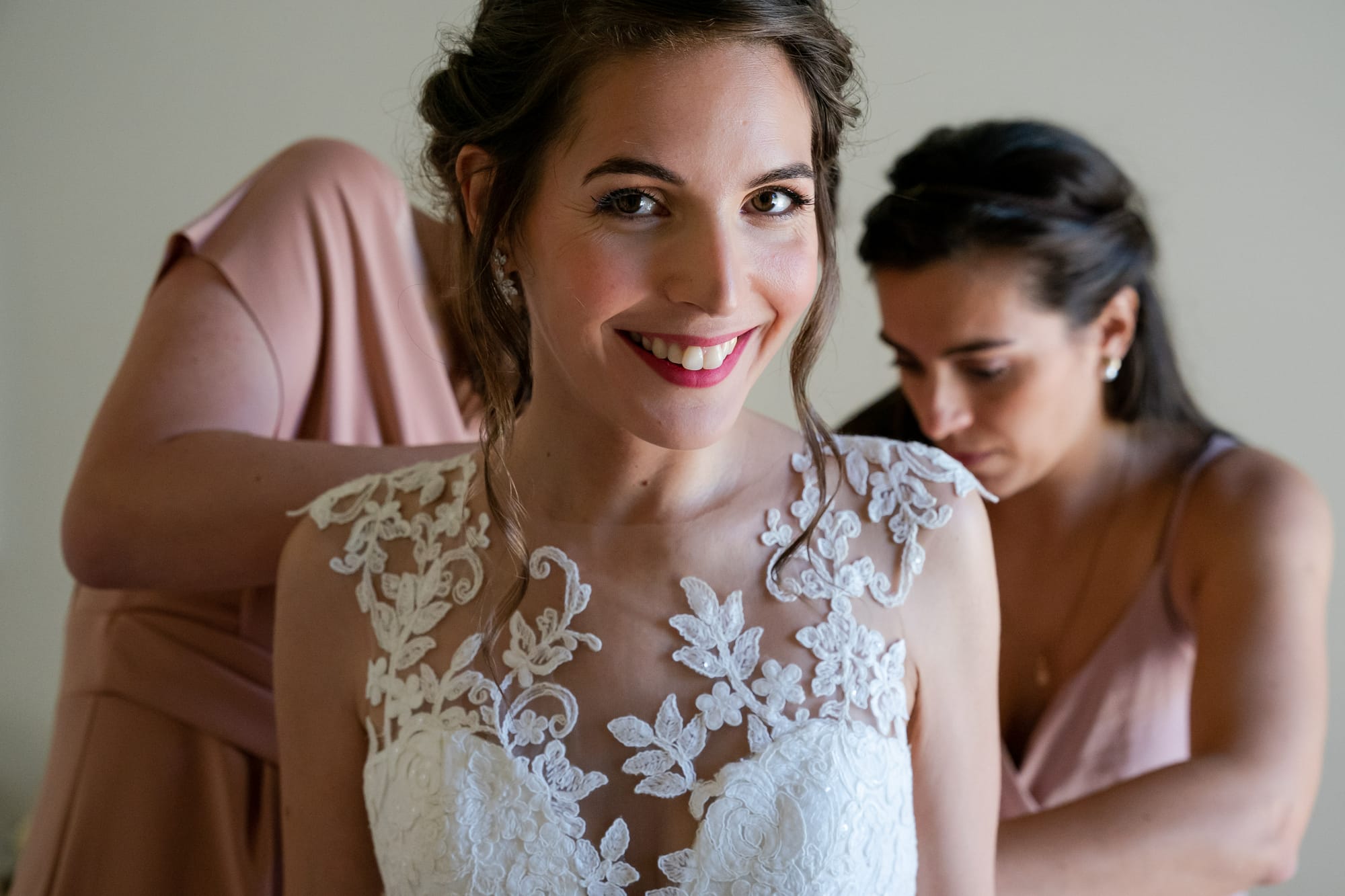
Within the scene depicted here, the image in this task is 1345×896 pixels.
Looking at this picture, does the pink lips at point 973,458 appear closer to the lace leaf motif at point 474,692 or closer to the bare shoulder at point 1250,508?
the bare shoulder at point 1250,508

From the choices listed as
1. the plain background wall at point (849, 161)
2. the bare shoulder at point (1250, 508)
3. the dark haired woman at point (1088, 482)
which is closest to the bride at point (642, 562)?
the dark haired woman at point (1088, 482)

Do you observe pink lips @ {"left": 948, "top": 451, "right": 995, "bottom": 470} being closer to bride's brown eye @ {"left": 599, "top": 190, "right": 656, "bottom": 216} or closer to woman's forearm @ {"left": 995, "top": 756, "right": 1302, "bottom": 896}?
woman's forearm @ {"left": 995, "top": 756, "right": 1302, "bottom": 896}

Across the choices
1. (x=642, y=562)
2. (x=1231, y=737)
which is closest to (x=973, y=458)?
(x=1231, y=737)

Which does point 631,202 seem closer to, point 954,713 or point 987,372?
point 954,713

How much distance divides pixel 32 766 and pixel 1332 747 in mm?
3220

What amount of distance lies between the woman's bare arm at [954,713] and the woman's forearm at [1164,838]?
278 millimetres

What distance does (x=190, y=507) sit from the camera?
1.33m

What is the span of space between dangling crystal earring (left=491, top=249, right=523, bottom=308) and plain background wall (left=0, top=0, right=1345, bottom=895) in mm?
1334

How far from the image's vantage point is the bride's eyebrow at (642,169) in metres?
1.02

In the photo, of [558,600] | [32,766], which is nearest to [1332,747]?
[558,600]

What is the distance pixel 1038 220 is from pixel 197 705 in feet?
4.73

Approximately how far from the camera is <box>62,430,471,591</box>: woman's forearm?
1.34 metres

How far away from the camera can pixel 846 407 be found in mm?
3000

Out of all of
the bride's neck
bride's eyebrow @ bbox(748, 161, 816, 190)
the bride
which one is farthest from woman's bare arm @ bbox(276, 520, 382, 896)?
bride's eyebrow @ bbox(748, 161, 816, 190)
